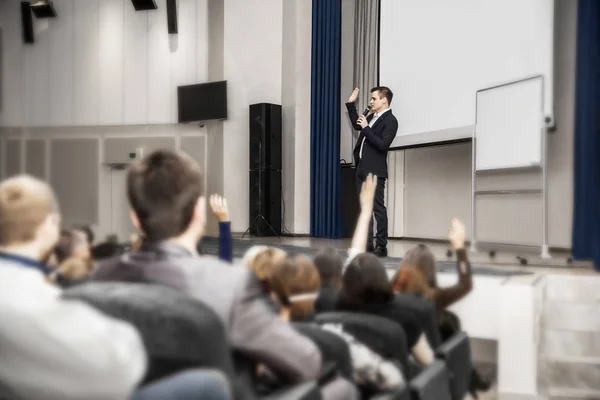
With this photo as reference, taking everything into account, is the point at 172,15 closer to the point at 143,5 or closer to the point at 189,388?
the point at 143,5

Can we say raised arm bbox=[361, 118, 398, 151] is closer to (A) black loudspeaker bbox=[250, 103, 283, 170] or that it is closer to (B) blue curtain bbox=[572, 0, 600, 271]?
(B) blue curtain bbox=[572, 0, 600, 271]

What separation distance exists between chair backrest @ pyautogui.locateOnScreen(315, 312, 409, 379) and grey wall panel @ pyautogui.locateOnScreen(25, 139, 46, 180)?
88 centimetres

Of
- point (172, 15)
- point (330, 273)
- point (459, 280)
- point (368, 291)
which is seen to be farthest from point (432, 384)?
point (172, 15)

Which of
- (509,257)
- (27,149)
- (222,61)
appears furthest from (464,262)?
(222,61)

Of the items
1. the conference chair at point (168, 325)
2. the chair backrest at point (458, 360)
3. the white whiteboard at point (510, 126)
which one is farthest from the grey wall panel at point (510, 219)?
the conference chair at point (168, 325)

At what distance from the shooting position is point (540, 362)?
2.30 meters

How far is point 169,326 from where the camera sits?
76 centimetres

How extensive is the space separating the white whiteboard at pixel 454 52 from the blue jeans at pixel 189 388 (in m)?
2.89

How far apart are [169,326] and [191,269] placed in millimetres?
181

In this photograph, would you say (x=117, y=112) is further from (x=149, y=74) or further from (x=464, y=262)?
(x=464, y=262)

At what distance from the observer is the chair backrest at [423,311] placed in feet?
5.12

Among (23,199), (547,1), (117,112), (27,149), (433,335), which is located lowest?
(433,335)

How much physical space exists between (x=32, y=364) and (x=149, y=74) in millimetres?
5736

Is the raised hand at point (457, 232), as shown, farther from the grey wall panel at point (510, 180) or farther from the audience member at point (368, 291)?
the grey wall panel at point (510, 180)
